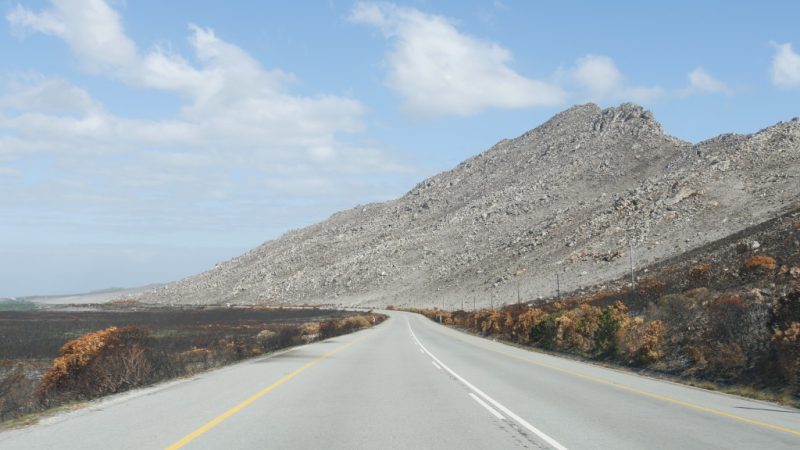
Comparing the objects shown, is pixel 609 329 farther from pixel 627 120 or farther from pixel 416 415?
pixel 627 120

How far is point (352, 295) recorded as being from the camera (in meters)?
133

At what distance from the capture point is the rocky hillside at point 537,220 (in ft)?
261

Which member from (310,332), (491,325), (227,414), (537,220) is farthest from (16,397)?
(537,220)

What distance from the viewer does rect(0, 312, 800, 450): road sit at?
27.6 ft

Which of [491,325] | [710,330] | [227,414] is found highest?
[710,330]

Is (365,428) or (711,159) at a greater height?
(711,159)

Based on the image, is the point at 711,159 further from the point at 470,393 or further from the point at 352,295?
the point at 470,393

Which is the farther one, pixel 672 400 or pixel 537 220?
pixel 537 220

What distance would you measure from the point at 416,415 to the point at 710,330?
38.6ft

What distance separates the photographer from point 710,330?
60.2 feet

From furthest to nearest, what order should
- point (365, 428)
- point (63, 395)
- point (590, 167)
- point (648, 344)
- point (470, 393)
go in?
1. point (590, 167)
2. point (648, 344)
3. point (63, 395)
4. point (470, 393)
5. point (365, 428)

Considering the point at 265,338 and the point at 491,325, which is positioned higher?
the point at 491,325

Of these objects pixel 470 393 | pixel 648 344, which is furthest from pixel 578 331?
pixel 470 393

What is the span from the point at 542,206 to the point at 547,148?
43.6m
